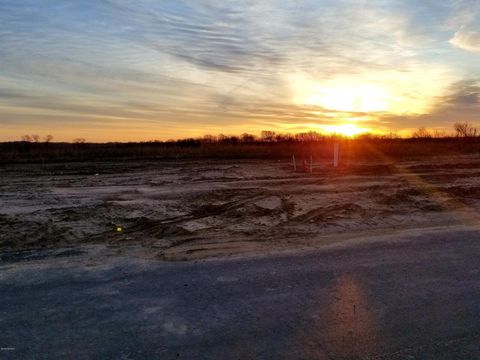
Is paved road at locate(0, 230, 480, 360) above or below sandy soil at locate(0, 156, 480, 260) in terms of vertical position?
below

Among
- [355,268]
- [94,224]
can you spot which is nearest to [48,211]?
[94,224]

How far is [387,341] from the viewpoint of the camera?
4250 mm

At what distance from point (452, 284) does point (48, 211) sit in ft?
28.6

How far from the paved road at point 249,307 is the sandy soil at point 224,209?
3.83 ft

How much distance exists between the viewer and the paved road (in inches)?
163

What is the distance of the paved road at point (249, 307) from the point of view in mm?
4152

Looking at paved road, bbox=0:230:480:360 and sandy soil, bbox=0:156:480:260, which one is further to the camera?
sandy soil, bbox=0:156:480:260

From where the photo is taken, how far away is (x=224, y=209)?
11.3m

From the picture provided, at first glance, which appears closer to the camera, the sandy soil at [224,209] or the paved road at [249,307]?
the paved road at [249,307]

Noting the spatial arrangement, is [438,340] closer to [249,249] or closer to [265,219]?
[249,249]

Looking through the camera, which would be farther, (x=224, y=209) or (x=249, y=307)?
(x=224, y=209)

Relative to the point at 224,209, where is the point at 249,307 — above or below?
below

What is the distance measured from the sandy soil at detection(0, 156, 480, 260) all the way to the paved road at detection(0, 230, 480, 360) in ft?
3.83

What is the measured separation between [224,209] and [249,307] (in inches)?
247
